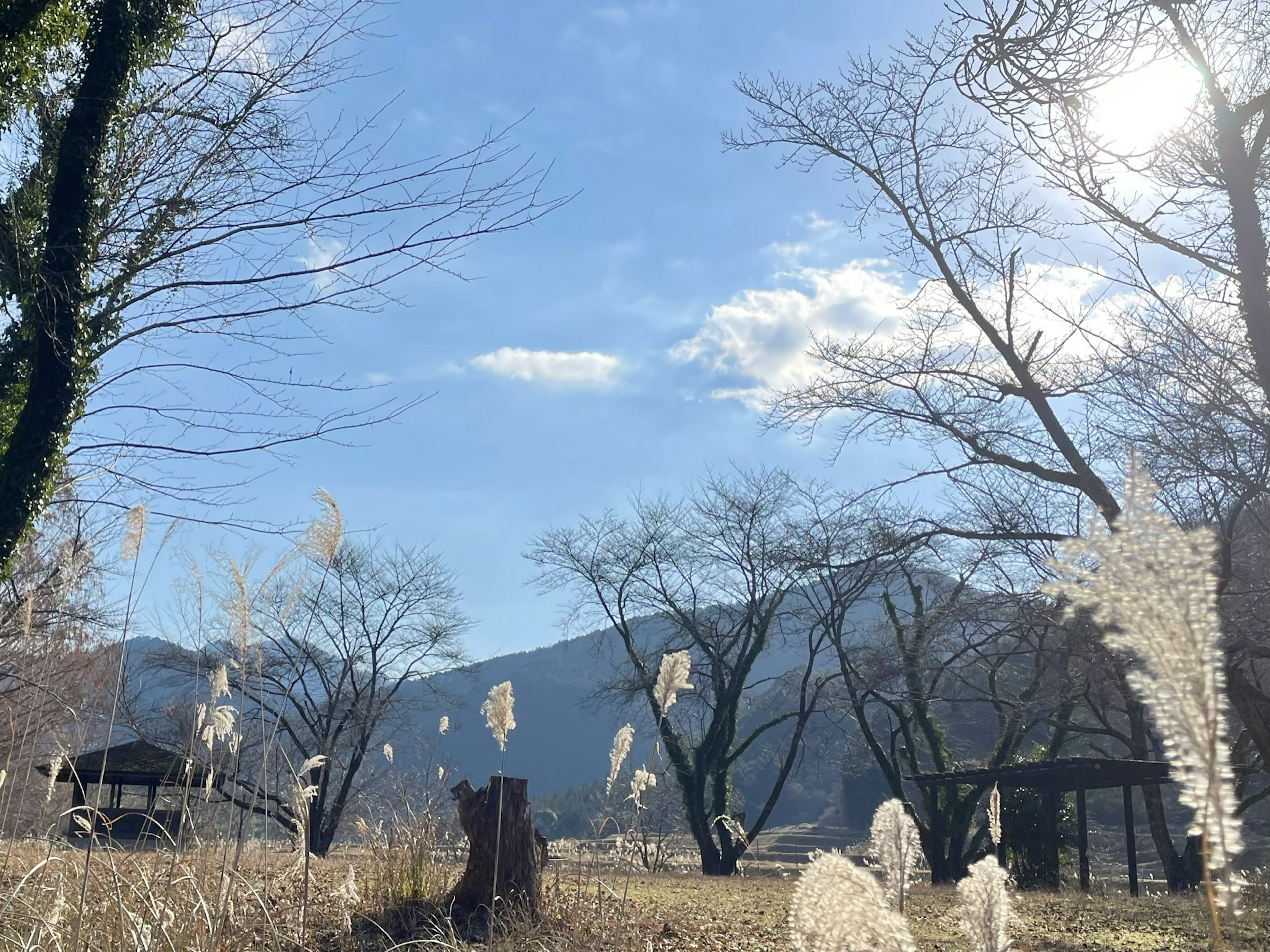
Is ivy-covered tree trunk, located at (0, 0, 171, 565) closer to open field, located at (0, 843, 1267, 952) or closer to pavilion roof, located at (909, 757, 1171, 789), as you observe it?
open field, located at (0, 843, 1267, 952)

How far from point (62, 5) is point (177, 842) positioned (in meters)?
7.43

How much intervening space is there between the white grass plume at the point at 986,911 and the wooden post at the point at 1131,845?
1609 cm

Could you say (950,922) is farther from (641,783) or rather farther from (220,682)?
(220,682)

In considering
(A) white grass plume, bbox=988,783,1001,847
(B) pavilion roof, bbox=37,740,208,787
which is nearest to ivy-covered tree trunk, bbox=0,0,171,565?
(A) white grass plume, bbox=988,783,1001,847

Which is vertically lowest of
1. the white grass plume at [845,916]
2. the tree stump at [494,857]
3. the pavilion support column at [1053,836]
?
the pavilion support column at [1053,836]

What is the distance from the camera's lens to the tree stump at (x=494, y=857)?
23.6ft

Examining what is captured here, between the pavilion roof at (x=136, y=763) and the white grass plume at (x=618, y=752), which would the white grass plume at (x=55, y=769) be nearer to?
the white grass plume at (x=618, y=752)

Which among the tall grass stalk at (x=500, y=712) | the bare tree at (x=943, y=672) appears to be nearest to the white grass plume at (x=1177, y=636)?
the tall grass stalk at (x=500, y=712)

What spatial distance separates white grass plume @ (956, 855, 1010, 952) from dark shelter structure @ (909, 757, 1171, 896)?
49.4 feet

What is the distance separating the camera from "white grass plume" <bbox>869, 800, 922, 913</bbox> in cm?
143

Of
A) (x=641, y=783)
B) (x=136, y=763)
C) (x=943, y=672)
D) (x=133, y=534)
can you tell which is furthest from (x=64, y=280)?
(x=136, y=763)

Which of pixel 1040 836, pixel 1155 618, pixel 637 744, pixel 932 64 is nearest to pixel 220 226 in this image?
pixel 932 64

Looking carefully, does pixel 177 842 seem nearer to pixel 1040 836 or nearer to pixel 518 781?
pixel 518 781

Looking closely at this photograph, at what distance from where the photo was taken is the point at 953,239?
35.2ft
